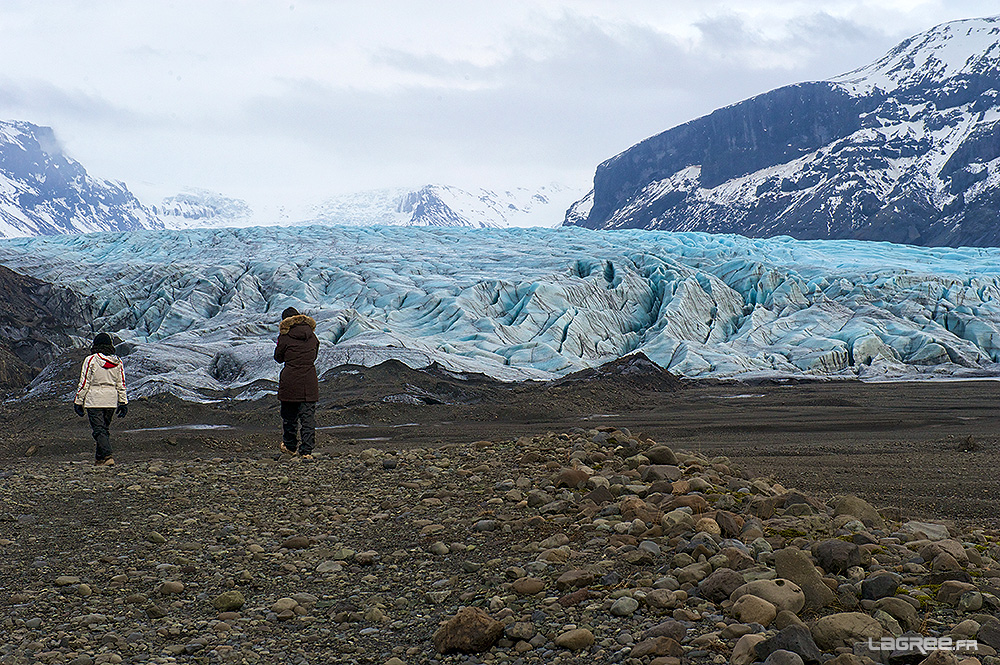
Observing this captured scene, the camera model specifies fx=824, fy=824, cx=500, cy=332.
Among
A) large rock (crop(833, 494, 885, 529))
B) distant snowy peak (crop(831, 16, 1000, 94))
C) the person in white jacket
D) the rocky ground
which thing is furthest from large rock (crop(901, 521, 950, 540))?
distant snowy peak (crop(831, 16, 1000, 94))

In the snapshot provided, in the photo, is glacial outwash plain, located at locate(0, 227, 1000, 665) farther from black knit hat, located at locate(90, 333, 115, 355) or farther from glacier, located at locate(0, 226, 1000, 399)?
black knit hat, located at locate(90, 333, 115, 355)

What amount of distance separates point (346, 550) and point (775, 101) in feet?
471

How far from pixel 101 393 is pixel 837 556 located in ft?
24.0

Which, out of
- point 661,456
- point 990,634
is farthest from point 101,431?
point 990,634

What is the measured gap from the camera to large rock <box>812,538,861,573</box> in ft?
11.5

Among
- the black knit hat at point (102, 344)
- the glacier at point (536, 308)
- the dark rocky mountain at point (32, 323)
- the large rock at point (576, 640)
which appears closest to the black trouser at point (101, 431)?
the black knit hat at point (102, 344)

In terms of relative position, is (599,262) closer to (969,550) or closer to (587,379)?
(587,379)

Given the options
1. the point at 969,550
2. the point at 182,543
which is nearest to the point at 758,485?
the point at 969,550

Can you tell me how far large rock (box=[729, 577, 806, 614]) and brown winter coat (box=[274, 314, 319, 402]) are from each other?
5.69 m

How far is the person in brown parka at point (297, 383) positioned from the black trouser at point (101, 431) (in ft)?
5.74

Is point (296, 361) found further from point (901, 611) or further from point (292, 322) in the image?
point (901, 611)

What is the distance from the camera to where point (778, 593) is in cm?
312

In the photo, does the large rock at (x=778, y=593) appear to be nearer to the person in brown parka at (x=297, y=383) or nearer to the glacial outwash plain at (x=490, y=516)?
the glacial outwash plain at (x=490, y=516)

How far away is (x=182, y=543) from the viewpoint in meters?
4.92
